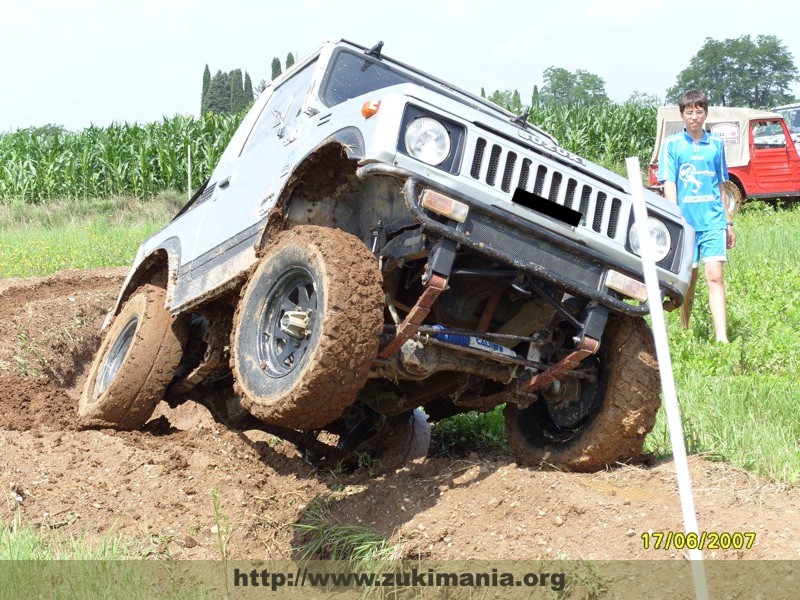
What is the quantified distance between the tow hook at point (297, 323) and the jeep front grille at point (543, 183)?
3.21ft

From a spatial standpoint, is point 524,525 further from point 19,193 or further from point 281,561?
point 19,193

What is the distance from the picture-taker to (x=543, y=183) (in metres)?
4.40

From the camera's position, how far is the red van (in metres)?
19.5

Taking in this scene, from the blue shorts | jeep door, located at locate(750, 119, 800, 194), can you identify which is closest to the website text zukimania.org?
the blue shorts

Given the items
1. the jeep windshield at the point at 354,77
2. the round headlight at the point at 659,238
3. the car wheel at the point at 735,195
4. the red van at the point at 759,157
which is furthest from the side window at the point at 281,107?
the car wheel at the point at 735,195

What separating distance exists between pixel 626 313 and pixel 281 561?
216cm

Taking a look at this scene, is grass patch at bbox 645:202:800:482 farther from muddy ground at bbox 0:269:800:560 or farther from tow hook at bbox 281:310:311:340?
tow hook at bbox 281:310:311:340

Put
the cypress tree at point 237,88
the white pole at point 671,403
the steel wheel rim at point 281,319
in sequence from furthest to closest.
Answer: the cypress tree at point 237,88 < the steel wheel rim at point 281,319 < the white pole at point 671,403

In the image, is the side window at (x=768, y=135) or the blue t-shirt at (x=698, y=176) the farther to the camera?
the side window at (x=768, y=135)

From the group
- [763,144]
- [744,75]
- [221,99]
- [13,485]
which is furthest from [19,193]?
[744,75]

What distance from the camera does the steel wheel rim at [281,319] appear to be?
4.25 meters

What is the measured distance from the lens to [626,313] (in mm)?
4617

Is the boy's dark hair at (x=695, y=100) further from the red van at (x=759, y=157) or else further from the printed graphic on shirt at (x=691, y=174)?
the red van at (x=759, y=157)
